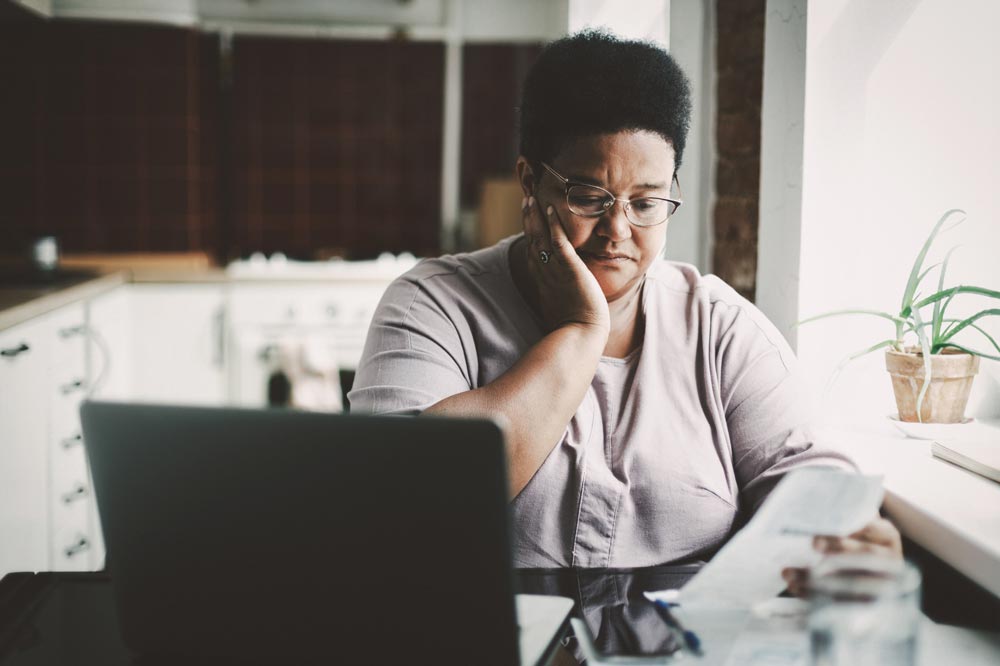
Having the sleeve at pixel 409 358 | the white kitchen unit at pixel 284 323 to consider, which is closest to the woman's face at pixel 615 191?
the sleeve at pixel 409 358

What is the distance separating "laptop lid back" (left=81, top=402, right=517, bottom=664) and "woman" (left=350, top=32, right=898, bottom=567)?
453 millimetres

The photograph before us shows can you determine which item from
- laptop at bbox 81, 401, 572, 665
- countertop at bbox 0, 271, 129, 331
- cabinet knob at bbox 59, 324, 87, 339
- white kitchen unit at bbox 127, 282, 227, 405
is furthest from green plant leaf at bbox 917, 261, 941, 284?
white kitchen unit at bbox 127, 282, 227, 405

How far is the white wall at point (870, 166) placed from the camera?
5.21 feet

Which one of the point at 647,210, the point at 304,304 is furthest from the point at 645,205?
the point at 304,304

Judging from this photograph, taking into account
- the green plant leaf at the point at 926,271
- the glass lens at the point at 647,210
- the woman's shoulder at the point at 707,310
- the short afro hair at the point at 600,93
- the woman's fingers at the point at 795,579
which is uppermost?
the short afro hair at the point at 600,93

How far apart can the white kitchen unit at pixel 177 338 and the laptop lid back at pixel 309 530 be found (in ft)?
9.59

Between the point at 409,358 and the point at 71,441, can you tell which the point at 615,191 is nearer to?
the point at 409,358

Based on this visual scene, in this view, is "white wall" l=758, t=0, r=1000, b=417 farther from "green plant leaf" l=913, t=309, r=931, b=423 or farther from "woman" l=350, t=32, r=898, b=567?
"woman" l=350, t=32, r=898, b=567

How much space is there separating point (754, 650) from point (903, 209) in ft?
3.76

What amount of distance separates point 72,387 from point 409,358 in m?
1.85

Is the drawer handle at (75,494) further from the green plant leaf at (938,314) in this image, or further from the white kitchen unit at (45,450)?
the green plant leaf at (938,314)

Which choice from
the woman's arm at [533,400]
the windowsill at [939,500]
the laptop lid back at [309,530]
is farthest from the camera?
the woman's arm at [533,400]

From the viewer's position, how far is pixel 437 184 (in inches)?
162

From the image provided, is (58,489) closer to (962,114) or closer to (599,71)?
(599,71)
